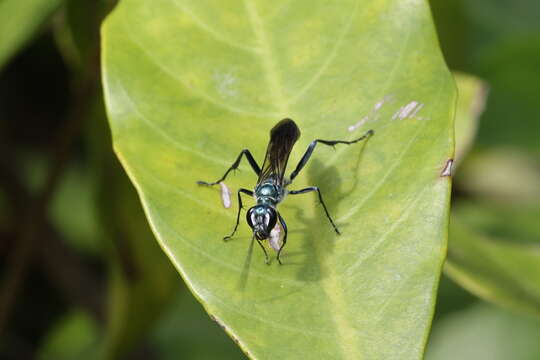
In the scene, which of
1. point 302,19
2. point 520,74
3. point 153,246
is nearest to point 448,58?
point 520,74

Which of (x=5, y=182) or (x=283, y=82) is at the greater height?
(x=283, y=82)

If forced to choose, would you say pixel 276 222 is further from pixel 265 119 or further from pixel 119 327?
pixel 119 327

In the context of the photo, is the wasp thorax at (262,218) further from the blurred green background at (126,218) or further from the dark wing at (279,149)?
the blurred green background at (126,218)

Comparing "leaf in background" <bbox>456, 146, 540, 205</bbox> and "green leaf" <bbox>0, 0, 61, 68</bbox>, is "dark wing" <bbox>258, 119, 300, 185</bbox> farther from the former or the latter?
"leaf in background" <bbox>456, 146, 540, 205</bbox>

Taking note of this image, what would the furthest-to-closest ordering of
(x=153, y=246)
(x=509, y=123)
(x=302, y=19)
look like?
(x=509, y=123), (x=153, y=246), (x=302, y=19)

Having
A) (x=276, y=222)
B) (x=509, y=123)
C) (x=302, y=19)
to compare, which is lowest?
(x=509, y=123)

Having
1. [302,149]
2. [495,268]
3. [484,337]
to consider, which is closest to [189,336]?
[484,337]

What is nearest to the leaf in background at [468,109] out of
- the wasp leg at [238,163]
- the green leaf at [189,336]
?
the wasp leg at [238,163]
